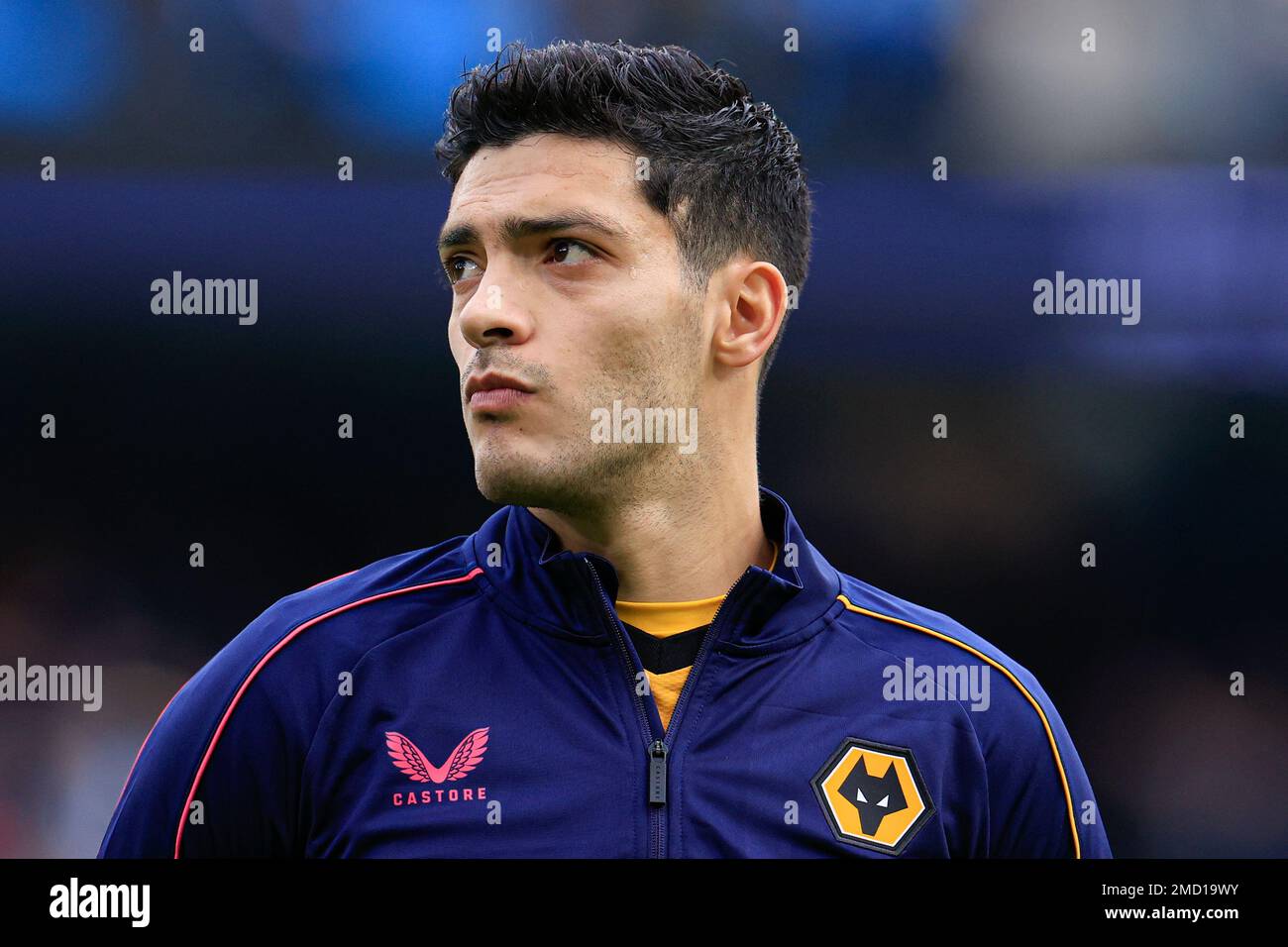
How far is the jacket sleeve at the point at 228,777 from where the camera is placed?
258 cm

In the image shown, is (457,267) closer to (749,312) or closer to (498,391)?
(498,391)

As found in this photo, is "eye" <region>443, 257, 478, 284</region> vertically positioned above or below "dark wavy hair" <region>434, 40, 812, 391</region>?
below

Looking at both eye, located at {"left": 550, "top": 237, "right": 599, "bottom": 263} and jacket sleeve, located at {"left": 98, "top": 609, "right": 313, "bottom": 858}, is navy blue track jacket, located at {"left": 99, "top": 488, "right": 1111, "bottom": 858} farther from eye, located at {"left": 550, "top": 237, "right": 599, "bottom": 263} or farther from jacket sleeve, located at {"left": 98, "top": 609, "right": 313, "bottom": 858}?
eye, located at {"left": 550, "top": 237, "right": 599, "bottom": 263}

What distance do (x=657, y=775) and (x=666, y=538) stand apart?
589mm

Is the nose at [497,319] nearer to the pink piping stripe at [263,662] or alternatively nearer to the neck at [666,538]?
the neck at [666,538]

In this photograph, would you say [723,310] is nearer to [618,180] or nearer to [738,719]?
[618,180]

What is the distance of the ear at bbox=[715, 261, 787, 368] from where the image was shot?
2.95 meters

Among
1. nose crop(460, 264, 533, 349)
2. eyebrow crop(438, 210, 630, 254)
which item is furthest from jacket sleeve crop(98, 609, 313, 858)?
eyebrow crop(438, 210, 630, 254)

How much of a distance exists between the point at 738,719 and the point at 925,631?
63 cm

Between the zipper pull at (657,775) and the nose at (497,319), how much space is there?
97 centimetres

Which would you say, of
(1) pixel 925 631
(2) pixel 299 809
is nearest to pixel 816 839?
(1) pixel 925 631

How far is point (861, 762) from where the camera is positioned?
2.66m

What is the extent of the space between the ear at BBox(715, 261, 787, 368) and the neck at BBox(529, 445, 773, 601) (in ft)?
1.00

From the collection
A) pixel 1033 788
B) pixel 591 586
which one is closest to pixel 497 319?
pixel 591 586
